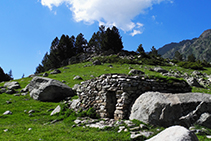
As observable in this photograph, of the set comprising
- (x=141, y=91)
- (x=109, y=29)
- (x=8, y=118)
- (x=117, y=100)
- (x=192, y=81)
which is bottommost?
(x=8, y=118)

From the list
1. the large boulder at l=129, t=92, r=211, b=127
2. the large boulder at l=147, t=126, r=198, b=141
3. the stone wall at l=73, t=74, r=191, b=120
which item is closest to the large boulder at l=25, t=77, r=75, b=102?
the stone wall at l=73, t=74, r=191, b=120

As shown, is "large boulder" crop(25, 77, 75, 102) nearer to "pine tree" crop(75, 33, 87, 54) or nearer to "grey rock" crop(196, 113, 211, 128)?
"grey rock" crop(196, 113, 211, 128)

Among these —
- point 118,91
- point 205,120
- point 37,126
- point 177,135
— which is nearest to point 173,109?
point 205,120

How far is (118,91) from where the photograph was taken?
11.4 meters

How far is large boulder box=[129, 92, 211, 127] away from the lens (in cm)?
862

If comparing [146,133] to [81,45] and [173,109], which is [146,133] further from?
[81,45]

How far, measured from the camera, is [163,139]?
4324mm

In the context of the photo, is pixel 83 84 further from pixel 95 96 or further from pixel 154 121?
pixel 154 121

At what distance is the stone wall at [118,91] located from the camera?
11180mm

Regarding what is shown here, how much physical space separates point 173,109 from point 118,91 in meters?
4.02

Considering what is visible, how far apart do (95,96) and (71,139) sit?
5522mm

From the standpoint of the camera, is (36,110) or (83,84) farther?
(36,110)

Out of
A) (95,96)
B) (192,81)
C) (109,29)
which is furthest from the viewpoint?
(109,29)

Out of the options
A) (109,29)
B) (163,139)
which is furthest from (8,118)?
(109,29)
